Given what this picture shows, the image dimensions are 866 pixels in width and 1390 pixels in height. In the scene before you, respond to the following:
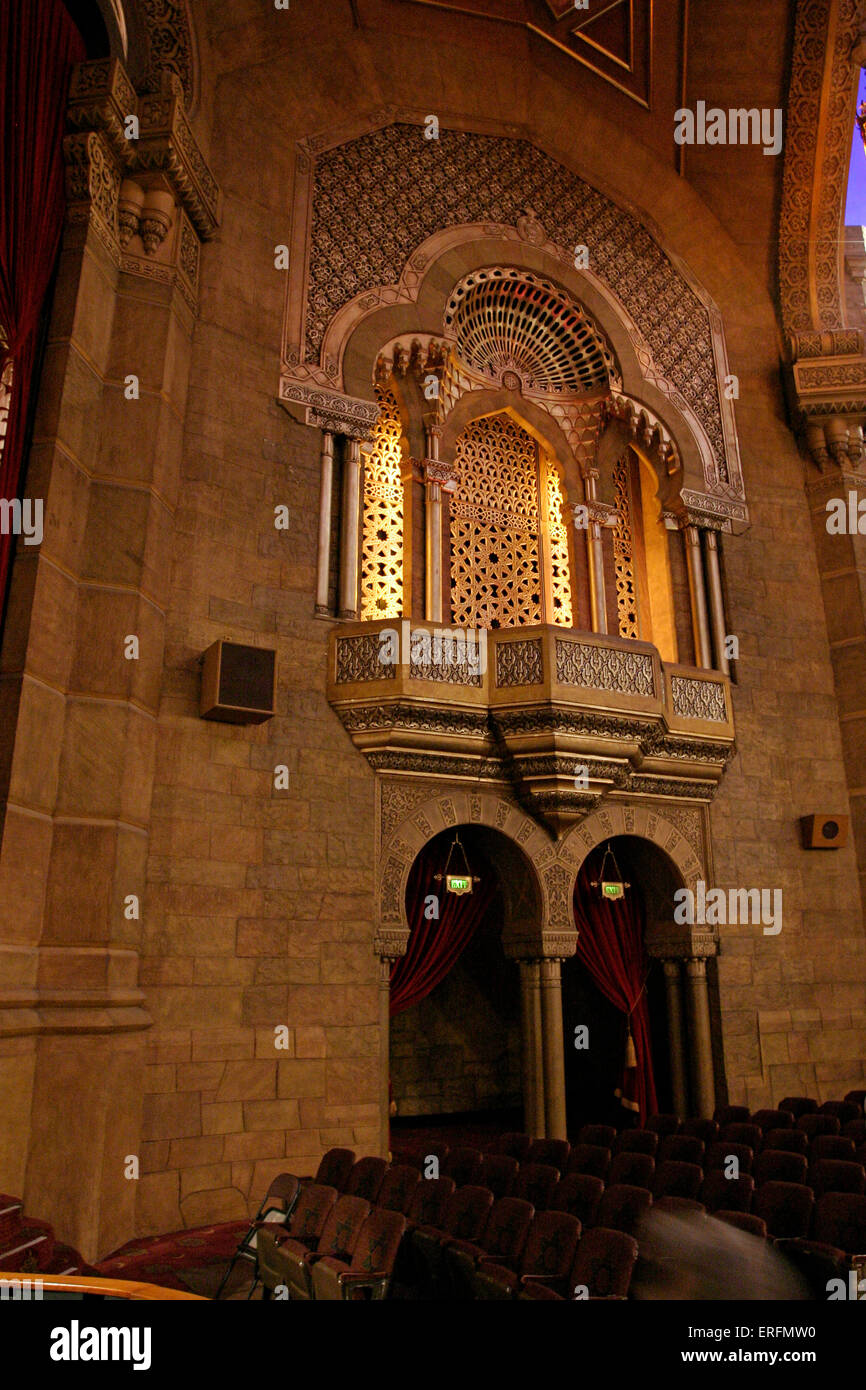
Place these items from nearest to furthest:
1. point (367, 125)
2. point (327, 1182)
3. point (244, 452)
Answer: point (327, 1182), point (244, 452), point (367, 125)

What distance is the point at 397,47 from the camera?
10180 mm

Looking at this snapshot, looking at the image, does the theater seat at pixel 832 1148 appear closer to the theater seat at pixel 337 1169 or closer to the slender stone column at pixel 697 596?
the theater seat at pixel 337 1169

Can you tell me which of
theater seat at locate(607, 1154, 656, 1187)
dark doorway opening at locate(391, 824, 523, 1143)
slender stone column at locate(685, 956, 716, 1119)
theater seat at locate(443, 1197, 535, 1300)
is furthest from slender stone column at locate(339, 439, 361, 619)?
theater seat at locate(443, 1197, 535, 1300)

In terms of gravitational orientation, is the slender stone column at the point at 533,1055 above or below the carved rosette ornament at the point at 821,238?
below

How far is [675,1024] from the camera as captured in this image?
31.1 ft

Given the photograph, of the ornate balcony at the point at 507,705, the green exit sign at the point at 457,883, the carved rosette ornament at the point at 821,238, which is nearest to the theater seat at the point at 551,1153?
the green exit sign at the point at 457,883

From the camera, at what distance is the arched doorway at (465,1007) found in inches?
353

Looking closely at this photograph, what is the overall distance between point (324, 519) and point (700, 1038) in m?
5.95

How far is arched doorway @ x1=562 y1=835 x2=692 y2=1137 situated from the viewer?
962 centimetres

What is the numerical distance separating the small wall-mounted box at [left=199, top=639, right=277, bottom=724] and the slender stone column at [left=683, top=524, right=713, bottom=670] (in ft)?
16.5

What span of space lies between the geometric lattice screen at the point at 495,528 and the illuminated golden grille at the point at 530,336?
0.68 meters
